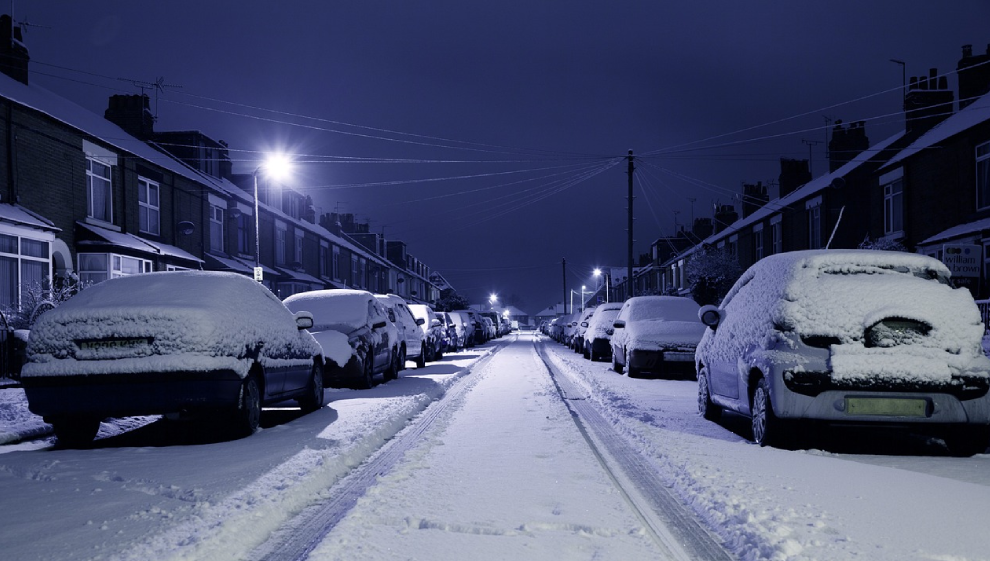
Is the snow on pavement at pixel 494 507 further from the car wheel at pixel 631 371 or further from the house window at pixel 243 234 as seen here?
the house window at pixel 243 234

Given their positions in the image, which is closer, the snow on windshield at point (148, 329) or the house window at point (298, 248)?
the snow on windshield at point (148, 329)

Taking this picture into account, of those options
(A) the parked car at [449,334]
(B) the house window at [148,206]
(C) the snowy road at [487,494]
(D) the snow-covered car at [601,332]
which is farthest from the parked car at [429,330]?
(C) the snowy road at [487,494]

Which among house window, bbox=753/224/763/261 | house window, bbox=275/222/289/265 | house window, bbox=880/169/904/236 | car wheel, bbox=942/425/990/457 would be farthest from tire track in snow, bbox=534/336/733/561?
house window, bbox=753/224/763/261

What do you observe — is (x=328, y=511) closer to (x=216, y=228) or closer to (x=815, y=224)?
(x=216, y=228)

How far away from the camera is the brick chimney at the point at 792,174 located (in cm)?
4206

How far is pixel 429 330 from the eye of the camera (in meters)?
22.6

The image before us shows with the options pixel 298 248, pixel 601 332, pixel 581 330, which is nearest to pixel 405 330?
pixel 601 332

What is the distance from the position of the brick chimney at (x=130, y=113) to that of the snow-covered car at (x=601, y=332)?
19411 mm

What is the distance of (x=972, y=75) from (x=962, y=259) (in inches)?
517

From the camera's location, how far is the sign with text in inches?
688

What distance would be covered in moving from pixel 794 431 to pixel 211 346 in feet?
16.8

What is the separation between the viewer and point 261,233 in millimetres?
39750

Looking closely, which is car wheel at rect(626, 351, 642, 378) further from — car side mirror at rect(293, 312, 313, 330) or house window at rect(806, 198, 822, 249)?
house window at rect(806, 198, 822, 249)

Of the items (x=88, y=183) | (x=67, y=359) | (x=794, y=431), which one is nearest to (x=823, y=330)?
(x=794, y=431)
